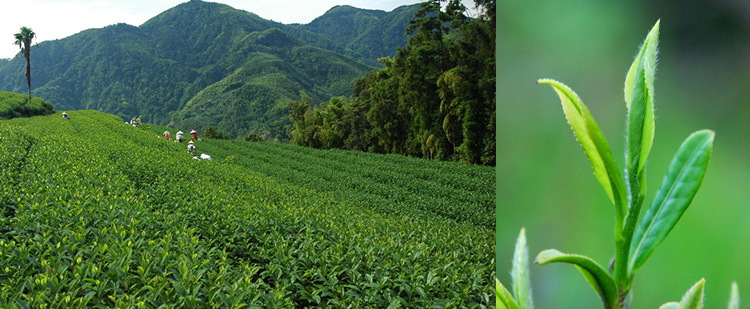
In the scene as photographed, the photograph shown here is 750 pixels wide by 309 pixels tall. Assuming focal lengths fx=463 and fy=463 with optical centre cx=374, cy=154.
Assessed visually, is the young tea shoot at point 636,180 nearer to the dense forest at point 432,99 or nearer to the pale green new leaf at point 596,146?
the pale green new leaf at point 596,146

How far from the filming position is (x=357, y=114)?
26000 mm

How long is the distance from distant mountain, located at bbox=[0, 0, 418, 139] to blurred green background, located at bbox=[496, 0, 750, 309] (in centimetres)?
3592

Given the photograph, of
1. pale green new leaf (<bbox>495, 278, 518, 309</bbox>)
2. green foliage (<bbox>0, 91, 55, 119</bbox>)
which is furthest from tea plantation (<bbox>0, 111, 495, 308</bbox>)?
green foliage (<bbox>0, 91, 55, 119</bbox>)

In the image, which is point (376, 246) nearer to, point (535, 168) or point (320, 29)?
point (535, 168)

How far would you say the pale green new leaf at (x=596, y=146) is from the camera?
0.21 metres

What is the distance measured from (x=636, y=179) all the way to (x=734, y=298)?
0.25ft

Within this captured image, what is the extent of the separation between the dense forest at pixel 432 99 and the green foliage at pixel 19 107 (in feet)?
39.7

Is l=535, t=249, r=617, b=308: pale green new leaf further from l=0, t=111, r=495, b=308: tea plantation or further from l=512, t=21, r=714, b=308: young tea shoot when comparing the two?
l=0, t=111, r=495, b=308: tea plantation

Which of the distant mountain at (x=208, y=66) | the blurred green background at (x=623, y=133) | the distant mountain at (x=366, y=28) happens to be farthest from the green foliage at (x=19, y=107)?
the distant mountain at (x=366, y=28)

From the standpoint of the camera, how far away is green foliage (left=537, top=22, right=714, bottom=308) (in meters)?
0.19

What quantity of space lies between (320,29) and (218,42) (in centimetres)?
1561

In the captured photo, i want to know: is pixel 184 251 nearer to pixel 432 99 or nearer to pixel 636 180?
pixel 636 180

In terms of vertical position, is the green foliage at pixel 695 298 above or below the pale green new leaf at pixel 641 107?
below

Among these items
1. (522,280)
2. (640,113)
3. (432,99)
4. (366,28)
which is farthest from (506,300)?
(366,28)
